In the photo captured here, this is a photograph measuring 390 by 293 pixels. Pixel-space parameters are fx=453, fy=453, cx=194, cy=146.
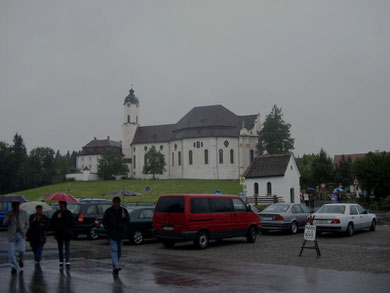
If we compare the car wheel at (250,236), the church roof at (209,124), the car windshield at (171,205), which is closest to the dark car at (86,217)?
the car windshield at (171,205)

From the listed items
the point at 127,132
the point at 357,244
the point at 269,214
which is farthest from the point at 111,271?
the point at 127,132

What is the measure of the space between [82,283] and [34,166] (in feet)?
334

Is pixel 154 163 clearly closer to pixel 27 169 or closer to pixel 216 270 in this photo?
pixel 27 169

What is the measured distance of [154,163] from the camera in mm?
99188

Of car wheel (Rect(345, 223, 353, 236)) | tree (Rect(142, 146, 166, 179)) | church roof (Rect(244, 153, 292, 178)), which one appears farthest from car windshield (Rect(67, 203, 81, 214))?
tree (Rect(142, 146, 166, 179))

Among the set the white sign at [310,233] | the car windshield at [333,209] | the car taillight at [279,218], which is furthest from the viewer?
the car taillight at [279,218]

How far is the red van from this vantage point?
625 inches

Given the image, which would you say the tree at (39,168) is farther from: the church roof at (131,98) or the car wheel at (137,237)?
the car wheel at (137,237)

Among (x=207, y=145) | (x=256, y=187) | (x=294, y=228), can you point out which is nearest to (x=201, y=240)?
(x=294, y=228)

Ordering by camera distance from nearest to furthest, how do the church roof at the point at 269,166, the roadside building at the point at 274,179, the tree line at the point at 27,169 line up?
the roadside building at the point at 274,179
the church roof at the point at 269,166
the tree line at the point at 27,169

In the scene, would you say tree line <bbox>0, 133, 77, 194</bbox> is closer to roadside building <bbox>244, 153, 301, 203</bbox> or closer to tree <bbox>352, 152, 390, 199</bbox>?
roadside building <bbox>244, 153, 301, 203</bbox>

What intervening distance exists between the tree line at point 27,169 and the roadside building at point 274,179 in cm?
7498

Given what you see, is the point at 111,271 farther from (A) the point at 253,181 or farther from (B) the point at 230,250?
(A) the point at 253,181

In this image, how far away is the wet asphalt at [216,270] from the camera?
9242 mm
